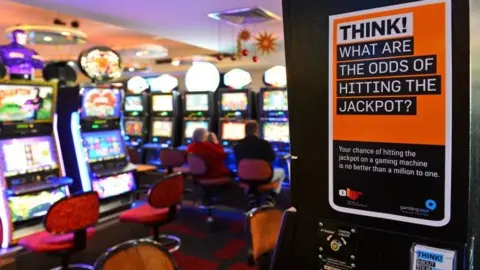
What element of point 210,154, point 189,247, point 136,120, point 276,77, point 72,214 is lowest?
point 189,247

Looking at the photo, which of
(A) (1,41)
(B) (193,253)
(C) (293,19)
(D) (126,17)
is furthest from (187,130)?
(C) (293,19)

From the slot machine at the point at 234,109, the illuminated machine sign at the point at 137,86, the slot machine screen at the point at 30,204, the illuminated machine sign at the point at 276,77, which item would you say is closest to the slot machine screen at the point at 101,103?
the slot machine screen at the point at 30,204

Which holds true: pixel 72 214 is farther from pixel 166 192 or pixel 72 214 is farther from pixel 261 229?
pixel 261 229

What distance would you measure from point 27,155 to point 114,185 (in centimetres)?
106

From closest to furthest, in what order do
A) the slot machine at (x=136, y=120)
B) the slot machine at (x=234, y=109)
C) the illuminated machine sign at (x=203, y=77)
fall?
the slot machine at (x=234, y=109)
the illuminated machine sign at (x=203, y=77)
the slot machine at (x=136, y=120)

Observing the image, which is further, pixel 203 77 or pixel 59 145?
pixel 203 77

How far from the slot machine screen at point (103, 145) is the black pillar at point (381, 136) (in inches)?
152

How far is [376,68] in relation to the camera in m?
0.82

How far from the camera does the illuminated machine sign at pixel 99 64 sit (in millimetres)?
4488

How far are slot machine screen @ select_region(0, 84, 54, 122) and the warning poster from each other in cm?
353

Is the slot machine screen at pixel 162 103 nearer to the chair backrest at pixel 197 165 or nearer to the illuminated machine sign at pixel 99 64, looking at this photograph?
the chair backrest at pixel 197 165

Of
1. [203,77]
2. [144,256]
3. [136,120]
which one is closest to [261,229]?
[144,256]

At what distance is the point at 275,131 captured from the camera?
6.00 m

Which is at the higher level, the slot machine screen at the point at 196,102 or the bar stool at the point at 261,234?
the slot machine screen at the point at 196,102
